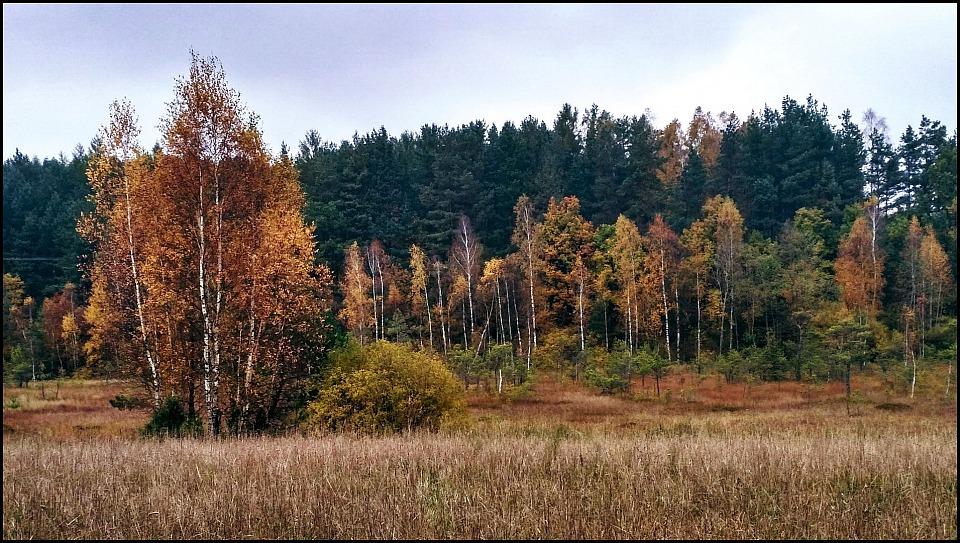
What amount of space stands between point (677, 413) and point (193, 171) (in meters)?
19.8

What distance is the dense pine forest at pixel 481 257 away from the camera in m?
13.3

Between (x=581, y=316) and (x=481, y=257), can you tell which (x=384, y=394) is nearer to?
(x=581, y=316)

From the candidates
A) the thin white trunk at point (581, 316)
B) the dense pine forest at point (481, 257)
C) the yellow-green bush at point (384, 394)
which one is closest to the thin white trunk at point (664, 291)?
the dense pine forest at point (481, 257)

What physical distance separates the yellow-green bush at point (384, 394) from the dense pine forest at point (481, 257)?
191 millimetres

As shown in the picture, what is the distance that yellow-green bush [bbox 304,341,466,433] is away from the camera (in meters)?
12.2

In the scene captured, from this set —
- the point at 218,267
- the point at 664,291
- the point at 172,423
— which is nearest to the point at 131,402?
the point at 172,423

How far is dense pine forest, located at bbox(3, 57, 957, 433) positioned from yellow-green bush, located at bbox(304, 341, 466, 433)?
0.63ft

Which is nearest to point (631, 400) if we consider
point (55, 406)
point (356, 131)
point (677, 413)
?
point (677, 413)

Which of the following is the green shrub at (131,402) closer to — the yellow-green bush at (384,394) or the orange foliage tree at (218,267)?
the orange foliage tree at (218,267)

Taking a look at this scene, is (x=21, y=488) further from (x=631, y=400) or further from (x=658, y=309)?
(x=658, y=309)

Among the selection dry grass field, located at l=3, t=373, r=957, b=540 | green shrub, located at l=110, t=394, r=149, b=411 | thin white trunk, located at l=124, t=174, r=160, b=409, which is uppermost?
thin white trunk, located at l=124, t=174, r=160, b=409

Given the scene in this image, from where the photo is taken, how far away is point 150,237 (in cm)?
1355

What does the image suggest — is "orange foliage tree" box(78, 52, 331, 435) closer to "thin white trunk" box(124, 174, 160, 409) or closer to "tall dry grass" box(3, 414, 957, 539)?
"thin white trunk" box(124, 174, 160, 409)

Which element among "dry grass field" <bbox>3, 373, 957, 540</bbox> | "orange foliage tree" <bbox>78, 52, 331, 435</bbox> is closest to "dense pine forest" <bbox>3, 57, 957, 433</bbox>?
"orange foliage tree" <bbox>78, 52, 331, 435</bbox>
